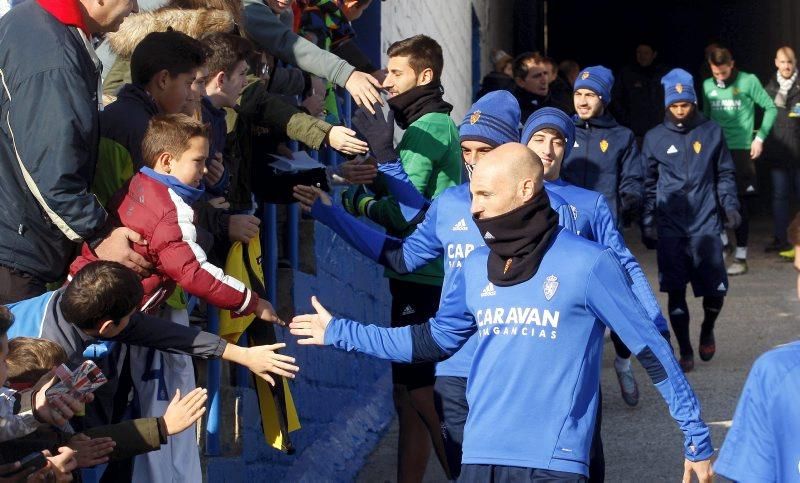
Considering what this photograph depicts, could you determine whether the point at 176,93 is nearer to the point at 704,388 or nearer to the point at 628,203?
the point at 628,203

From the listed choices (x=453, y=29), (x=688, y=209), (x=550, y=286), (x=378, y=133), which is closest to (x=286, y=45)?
(x=378, y=133)

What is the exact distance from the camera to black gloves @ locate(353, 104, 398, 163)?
803 cm

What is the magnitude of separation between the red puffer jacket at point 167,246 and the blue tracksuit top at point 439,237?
129cm

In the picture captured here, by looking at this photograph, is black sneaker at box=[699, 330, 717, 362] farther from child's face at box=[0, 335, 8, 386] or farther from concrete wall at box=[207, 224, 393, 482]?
child's face at box=[0, 335, 8, 386]

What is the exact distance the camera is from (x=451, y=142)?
7.38m

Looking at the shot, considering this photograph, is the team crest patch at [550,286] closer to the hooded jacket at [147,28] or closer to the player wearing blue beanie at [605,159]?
the hooded jacket at [147,28]

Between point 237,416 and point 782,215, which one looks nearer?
point 237,416

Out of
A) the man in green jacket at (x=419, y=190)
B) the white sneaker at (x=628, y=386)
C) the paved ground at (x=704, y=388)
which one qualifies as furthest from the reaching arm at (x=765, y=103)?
the man in green jacket at (x=419, y=190)

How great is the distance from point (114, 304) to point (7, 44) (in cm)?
97

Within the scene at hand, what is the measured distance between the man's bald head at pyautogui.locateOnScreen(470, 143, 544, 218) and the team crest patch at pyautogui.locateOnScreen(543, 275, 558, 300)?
279 mm

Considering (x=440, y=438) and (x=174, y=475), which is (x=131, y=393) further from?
(x=440, y=438)

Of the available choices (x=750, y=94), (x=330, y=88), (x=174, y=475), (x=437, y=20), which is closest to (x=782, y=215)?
(x=750, y=94)

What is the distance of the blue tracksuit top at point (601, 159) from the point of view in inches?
400

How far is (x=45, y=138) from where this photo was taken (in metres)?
4.80
